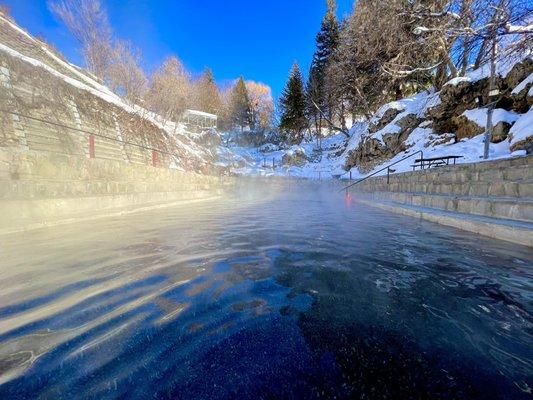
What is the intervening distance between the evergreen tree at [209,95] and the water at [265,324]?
1993 inches

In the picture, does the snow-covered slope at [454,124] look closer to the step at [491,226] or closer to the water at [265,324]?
the step at [491,226]

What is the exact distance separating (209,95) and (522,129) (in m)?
50.4

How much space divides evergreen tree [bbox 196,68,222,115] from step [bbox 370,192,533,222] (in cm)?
4800

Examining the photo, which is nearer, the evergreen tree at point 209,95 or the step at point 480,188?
the step at point 480,188

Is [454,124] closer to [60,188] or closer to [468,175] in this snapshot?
[468,175]

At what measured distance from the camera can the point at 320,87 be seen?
36.2 m

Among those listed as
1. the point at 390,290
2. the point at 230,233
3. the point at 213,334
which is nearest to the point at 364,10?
the point at 230,233

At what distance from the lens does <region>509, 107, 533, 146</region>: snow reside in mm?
7970

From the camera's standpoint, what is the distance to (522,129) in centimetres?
831

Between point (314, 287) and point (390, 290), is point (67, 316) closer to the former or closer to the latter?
point (314, 287)

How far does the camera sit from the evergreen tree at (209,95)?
49.3 metres

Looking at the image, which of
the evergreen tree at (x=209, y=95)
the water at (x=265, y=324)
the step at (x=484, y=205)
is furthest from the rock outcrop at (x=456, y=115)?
the evergreen tree at (x=209, y=95)

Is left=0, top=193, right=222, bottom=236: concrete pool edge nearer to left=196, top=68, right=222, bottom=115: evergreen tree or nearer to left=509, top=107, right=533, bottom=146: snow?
left=509, top=107, right=533, bottom=146: snow

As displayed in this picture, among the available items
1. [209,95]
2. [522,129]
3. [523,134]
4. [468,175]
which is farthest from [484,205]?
[209,95]
